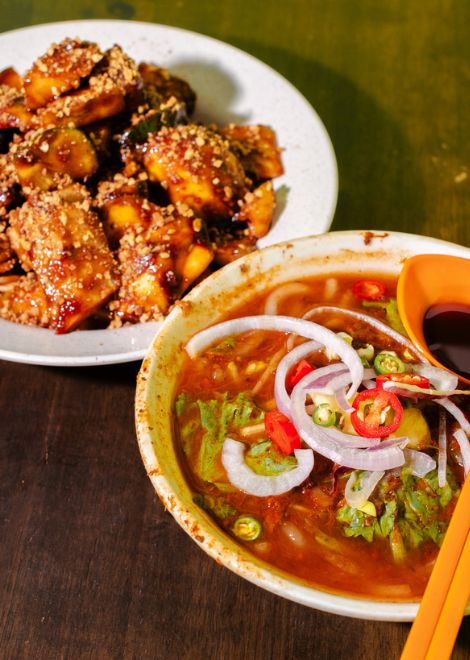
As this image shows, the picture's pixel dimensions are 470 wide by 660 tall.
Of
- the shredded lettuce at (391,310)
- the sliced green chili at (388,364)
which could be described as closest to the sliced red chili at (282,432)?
the sliced green chili at (388,364)

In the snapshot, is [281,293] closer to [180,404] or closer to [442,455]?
[180,404]

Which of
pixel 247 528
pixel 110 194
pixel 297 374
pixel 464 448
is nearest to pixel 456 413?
pixel 464 448

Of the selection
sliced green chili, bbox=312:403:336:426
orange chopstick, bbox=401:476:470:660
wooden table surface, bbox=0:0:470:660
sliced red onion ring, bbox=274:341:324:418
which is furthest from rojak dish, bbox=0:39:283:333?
orange chopstick, bbox=401:476:470:660

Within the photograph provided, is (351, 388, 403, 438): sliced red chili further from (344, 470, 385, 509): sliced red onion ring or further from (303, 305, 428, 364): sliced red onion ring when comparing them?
(303, 305, 428, 364): sliced red onion ring

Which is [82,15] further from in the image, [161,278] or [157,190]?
[161,278]

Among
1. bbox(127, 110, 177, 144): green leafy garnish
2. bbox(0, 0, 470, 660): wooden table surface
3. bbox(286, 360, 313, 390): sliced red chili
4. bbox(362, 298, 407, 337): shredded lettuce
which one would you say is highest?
bbox(127, 110, 177, 144): green leafy garnish

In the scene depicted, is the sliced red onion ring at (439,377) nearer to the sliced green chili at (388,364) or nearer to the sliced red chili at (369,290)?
the sliced green chili at (388,364)

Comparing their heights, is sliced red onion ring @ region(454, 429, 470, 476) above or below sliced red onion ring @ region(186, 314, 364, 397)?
below
